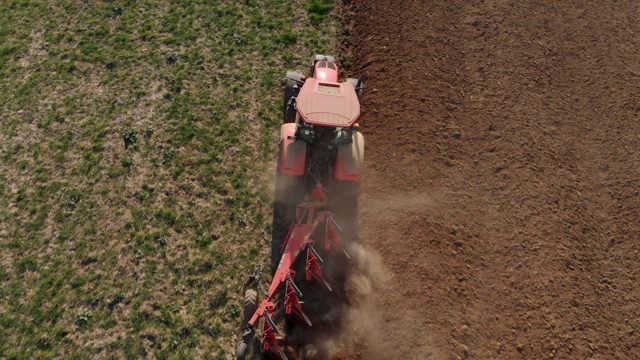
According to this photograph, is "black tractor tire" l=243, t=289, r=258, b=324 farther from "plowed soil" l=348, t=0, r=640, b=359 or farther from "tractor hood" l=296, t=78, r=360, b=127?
"tractor hood" l=296, t=78, r=360, b=127

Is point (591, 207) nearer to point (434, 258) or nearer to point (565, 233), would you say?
point (565, 233)

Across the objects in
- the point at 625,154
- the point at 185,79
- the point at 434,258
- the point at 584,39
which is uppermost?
the point at 584,39

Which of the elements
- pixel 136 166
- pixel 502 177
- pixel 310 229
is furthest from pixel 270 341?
pixel 502 177

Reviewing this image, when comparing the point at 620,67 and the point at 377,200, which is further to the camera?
the point at 620,67

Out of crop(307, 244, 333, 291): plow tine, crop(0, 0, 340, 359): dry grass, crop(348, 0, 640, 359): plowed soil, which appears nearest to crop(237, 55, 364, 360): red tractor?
crop(307, 244, 333, 291): plow tine

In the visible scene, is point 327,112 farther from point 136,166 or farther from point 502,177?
point 136,166

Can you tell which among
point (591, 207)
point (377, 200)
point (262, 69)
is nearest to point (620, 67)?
point (591, 207)

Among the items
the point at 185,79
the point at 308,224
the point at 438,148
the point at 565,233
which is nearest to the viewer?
the point at 308,224
